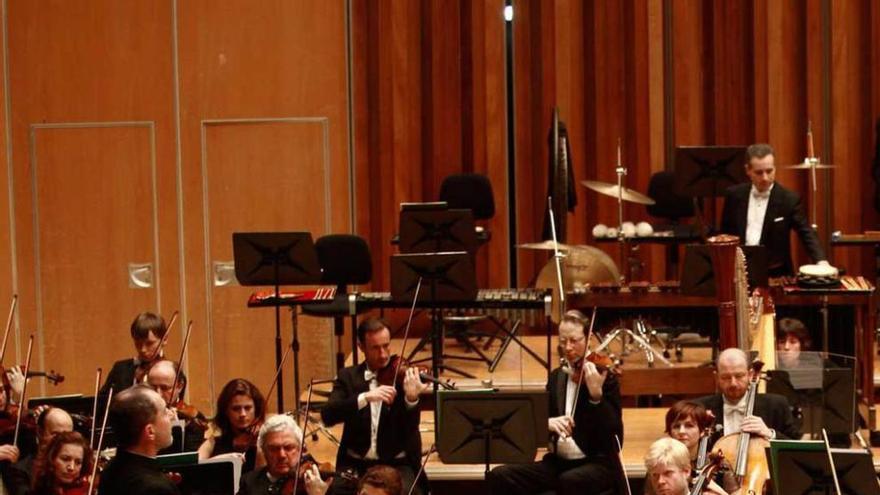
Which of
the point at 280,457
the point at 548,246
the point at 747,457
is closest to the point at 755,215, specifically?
the point at 548,246

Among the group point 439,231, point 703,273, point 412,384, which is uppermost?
point 439,231

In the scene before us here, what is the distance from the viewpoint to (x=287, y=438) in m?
6.15

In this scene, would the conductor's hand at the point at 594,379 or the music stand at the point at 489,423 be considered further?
the conductor's hand at the point at 594,379

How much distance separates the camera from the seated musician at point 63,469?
610 centimetres

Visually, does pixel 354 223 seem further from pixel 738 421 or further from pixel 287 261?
pixel 738 421

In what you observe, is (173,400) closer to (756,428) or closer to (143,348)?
(143,348)

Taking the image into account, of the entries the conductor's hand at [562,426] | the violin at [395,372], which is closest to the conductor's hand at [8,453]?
Answer: the violin at [395,372]

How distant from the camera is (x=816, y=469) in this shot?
5363 mm

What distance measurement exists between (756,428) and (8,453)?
3.45 meters

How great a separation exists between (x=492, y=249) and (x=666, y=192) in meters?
1.40

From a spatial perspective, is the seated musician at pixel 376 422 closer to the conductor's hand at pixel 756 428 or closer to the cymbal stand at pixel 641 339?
the cymbal stand at pixel 641 339

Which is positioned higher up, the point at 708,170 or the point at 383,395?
the point at 708,170

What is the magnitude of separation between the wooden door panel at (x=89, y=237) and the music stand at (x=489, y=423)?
4.90 meters

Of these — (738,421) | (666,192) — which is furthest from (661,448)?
(666,192)
